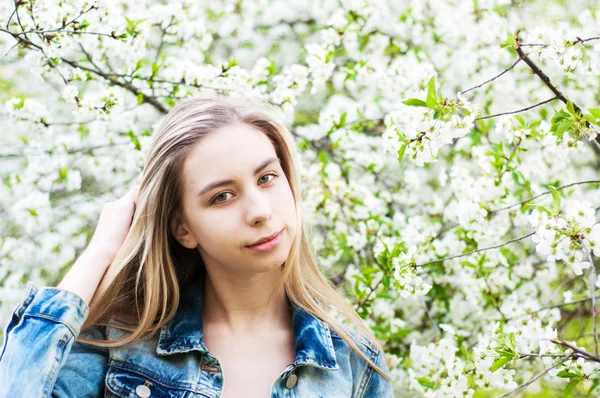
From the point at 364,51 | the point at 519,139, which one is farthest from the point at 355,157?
the point at 519,139

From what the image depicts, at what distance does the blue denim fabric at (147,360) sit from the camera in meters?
1.59

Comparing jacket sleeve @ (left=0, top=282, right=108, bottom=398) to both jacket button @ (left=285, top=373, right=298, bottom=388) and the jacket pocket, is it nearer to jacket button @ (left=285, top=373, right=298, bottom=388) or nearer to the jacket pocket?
the jacket pocket

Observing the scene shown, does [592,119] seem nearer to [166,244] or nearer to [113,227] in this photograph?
[166,244]

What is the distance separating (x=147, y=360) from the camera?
5.88 feet

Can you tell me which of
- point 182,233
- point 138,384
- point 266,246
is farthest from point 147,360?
point 266,246

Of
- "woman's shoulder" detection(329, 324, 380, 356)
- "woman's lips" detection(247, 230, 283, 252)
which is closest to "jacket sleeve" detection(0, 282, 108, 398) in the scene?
"woman's lips" detection(247, 230, 283, 252)

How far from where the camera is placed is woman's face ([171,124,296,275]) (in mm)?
1680

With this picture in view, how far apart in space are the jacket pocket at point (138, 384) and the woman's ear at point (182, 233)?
0.35 m

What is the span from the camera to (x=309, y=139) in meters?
3.13

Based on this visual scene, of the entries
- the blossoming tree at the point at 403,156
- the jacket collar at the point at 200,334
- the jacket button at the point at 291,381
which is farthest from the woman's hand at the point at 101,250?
the jacket button at the point at 291,381

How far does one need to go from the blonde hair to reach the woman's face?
0.05 meters

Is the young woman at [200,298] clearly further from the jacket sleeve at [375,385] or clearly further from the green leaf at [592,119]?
the green leaf at [592,119]

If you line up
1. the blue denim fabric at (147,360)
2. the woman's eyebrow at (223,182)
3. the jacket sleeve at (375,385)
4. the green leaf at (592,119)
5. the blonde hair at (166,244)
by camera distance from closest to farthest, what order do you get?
the green leaf at (592,119) → the blue denim fabric at (147,360) → the woman's eyebrow at (223,182) → the blonde hair at (166,244) → the jacket sleeve at (375,385)

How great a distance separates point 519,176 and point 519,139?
0.28 metres
